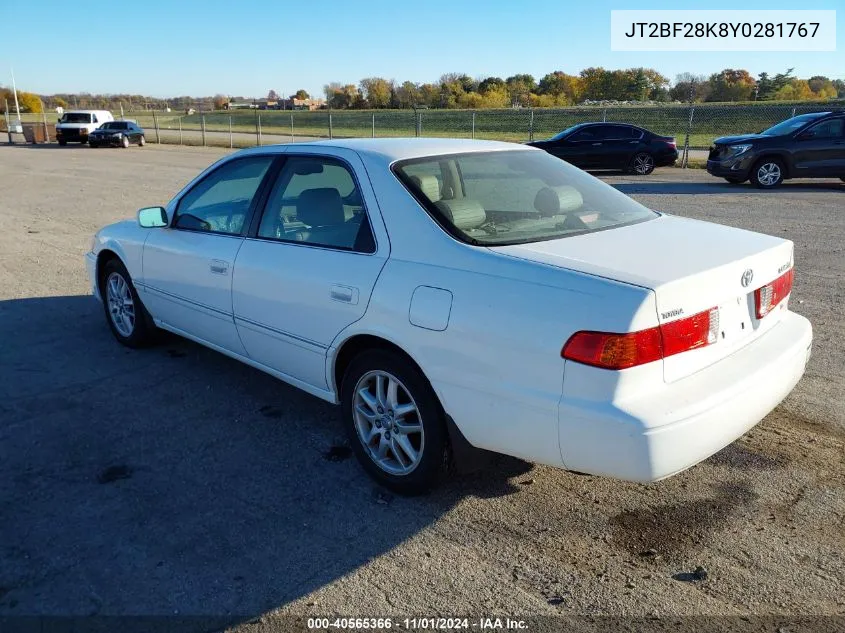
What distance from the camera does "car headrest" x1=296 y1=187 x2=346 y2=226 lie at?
12.5 ft

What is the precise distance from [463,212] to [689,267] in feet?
3.45

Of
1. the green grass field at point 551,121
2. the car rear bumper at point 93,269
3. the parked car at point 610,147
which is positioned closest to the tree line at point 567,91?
the green grass field at point 551,121

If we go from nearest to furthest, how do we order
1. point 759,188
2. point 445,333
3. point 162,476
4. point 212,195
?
point 445,333
point 162,476
point 212,195
point 759,188

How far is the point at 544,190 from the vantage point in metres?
3.82

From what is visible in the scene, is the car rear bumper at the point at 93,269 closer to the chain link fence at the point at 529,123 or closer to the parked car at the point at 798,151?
the parked car at the point at 798,151

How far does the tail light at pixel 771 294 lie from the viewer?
3203 mm

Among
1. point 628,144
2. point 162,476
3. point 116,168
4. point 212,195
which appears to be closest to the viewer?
point 162,476

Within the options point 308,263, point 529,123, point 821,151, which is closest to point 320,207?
point 308,263

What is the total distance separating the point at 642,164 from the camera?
1989 cm

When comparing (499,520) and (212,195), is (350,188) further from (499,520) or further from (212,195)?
(499,520)

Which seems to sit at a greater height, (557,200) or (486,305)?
(557,200)

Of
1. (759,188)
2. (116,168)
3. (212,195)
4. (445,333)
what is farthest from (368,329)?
(116,168)

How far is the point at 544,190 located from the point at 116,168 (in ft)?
70.5

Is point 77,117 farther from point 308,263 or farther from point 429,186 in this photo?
point 429,186
